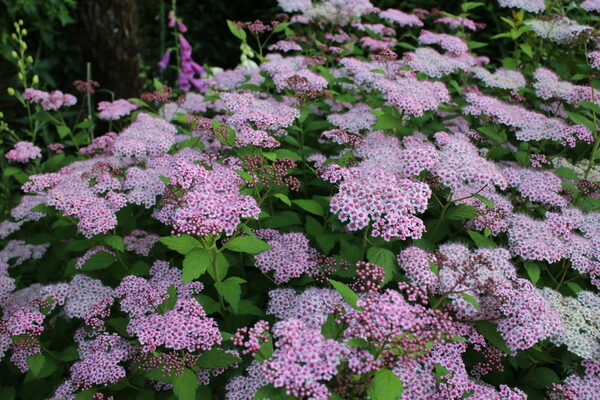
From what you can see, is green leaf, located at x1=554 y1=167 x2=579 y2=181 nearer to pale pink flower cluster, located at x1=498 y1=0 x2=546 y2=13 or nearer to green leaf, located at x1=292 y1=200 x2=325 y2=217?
green leaf, located at x1=292 y1=200 x2=325 y2=217

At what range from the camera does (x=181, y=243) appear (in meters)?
2.25

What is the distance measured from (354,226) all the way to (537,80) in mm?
2657

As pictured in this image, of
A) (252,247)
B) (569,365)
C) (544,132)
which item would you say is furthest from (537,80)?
(252,247)

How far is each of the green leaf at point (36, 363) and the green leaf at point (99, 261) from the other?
0.53 metres

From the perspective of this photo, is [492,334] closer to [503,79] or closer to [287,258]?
[287,258]

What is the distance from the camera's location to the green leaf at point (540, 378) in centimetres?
242

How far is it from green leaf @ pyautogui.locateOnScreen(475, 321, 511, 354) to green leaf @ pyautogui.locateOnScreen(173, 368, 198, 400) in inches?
55.2

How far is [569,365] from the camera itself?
2.49 metres

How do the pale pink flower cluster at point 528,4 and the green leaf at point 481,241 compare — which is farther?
the pale pink flower cluster at point 528,4

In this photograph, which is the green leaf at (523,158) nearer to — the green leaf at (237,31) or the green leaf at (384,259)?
the green leaf at (384,259)

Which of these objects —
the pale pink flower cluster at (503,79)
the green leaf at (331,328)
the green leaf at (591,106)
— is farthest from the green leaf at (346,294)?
the pale pink flower cluster at (503,79)

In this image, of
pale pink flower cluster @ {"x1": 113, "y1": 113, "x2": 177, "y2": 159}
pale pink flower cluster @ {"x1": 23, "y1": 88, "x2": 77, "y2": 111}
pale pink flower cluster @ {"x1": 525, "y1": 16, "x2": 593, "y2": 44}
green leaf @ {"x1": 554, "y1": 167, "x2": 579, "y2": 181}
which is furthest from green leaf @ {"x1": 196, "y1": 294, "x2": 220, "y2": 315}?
pale pink flower cluster @ {"x1": 525, "y1": 16, "x2": 593, "y2": 44}

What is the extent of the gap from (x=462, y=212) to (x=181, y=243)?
1.57m

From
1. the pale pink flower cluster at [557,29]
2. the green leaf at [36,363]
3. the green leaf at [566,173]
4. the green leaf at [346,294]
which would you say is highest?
the pale pink flower cluster at [557,29]
